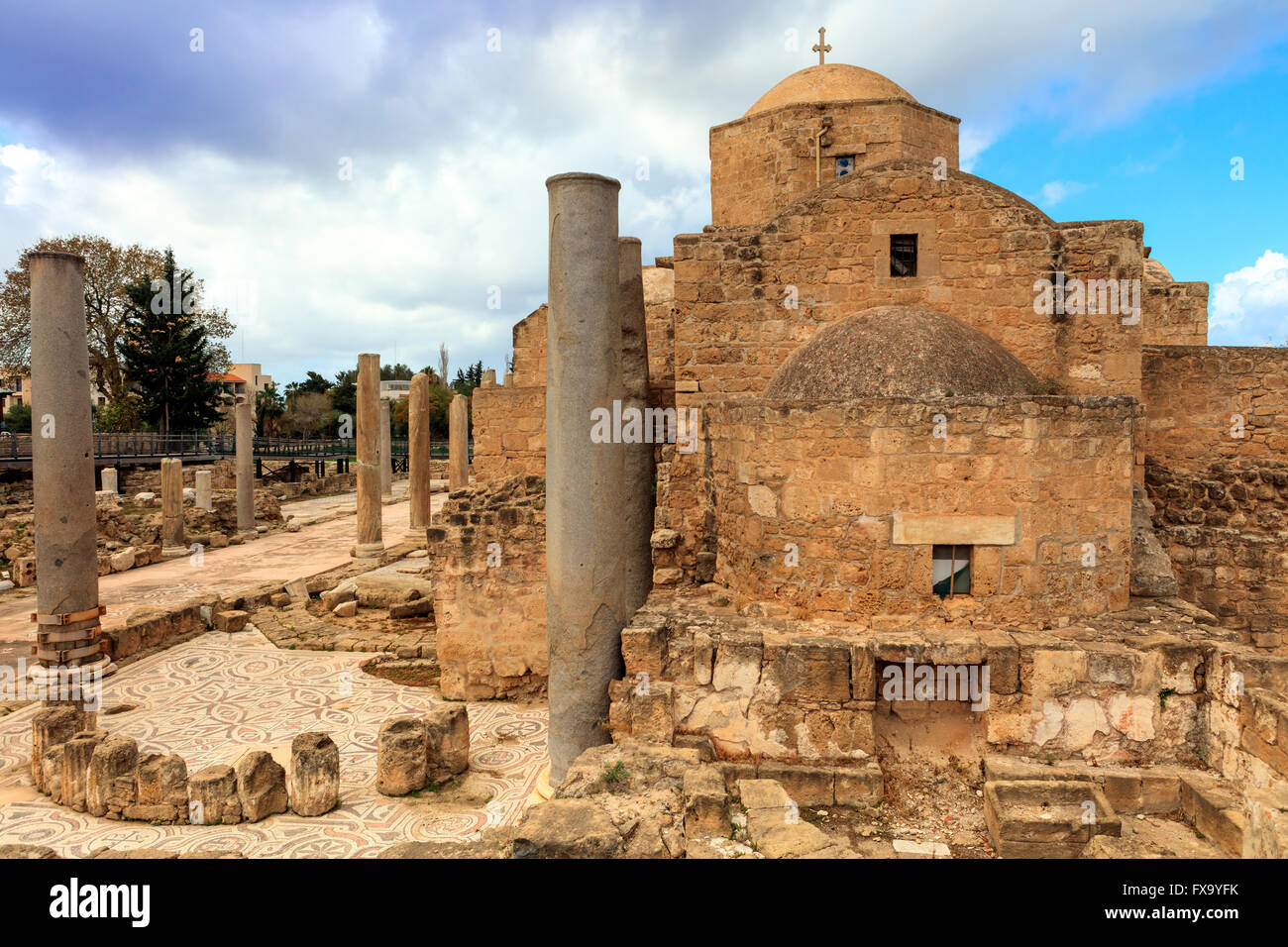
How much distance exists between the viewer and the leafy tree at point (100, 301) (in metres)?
27.9

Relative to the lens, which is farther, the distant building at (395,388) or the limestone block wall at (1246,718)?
the distant building at (395,388)

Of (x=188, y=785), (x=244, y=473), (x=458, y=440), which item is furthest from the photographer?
(x=244, y=473)

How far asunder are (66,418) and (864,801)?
8.22m

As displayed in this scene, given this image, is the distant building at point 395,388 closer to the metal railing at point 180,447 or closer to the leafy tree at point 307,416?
the leafy tree at point 307,416

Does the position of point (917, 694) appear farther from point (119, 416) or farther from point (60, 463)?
point (119, 416)

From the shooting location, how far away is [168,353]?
101 ft

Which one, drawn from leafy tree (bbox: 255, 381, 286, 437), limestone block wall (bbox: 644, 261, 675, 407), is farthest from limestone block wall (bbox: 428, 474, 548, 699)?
leafy tree (bbox: 255, 381, 286, 437)

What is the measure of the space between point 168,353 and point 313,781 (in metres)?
31.4

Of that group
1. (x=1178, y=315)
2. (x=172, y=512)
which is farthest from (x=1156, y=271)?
(x=172, y=512)

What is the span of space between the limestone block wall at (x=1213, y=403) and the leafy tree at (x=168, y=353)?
32822 mm

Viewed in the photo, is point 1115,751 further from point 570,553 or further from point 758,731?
point 570,553

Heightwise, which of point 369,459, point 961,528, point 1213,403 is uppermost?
point 1213,403

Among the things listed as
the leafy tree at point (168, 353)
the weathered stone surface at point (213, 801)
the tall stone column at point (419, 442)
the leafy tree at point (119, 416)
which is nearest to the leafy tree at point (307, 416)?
the leafy tree at point (168, 353)
